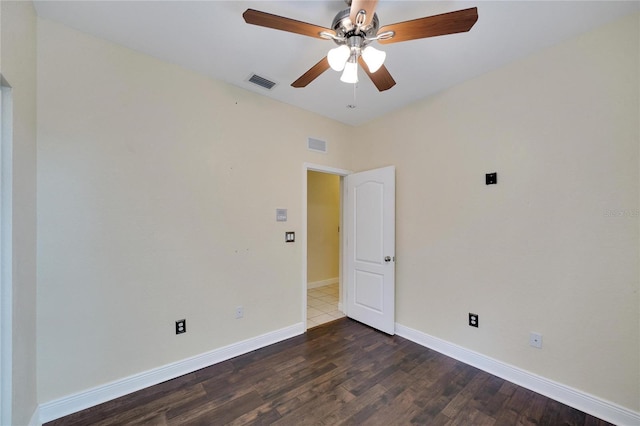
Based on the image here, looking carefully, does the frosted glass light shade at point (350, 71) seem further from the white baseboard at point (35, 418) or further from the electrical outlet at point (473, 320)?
the white baseboard at point (35, 418)

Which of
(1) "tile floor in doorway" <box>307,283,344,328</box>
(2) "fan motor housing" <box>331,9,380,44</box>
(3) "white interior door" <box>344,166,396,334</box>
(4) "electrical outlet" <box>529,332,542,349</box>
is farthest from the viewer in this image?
(1) "tile floor in doorway" <box>307,283,344,328</box>

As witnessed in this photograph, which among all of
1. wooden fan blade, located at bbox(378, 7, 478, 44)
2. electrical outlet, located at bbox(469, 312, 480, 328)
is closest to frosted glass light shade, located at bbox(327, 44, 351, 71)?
wooden fan blade, located at bbox(378, 7, 478, 44)

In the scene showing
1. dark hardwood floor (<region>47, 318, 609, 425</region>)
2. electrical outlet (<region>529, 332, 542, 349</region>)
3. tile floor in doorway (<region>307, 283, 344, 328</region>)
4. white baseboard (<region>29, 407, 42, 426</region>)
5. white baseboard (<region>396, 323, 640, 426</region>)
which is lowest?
tile floor in doorway (<region>307, 283, 344, 328</region>)

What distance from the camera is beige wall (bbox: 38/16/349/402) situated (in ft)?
5.79

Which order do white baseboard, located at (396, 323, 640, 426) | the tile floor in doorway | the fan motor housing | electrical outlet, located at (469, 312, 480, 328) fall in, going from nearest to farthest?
1. the fan motor housing
2. white baseboard, located at (396, 323, 640, 426)
3. electrical outlet, located at (469, 312, 480, 328)
4. the tile floor in doorway

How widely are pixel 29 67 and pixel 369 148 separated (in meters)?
3.14

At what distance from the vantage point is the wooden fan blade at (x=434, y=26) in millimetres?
1251

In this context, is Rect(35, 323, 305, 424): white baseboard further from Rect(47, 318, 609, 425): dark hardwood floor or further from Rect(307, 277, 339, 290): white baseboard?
Rect(307, 277, 339, 290): white baseboard

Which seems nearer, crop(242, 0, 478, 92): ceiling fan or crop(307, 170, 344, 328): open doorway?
crop(242, 0, 478, 92): ceiling fan

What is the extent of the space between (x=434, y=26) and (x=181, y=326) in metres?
2.91

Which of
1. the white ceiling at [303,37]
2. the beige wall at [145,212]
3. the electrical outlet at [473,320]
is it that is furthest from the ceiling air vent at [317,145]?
the electrical outlet at [473,320]

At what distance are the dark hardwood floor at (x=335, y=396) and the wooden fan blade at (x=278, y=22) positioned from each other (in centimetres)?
251

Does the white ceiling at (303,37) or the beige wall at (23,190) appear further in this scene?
the white ceiling at (303,37)

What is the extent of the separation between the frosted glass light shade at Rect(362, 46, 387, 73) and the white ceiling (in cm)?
35
